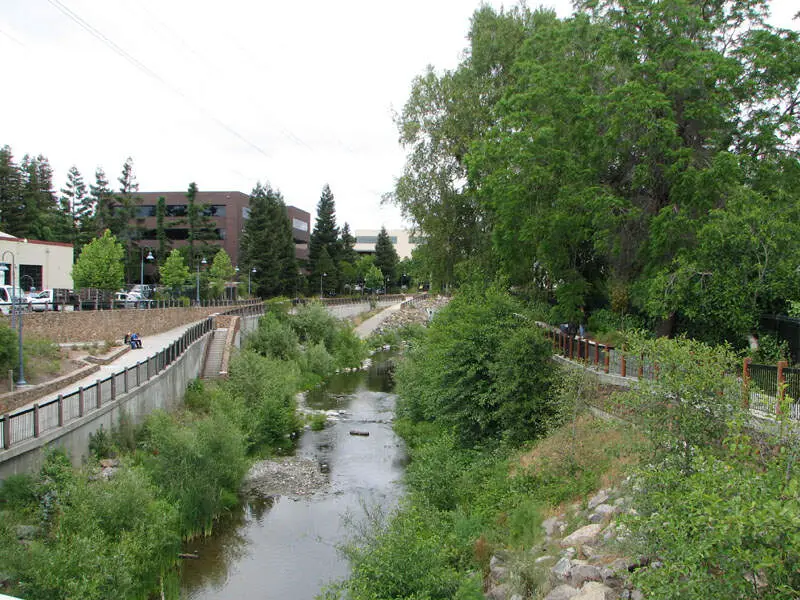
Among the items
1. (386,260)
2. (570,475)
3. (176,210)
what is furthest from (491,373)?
(386,260)

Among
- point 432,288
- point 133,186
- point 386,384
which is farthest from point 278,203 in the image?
point 432,288

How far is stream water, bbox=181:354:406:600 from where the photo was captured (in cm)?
1535

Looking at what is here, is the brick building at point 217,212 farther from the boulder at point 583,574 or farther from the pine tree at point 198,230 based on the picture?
the boulder at point 583,574

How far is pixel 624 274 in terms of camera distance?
2384cm

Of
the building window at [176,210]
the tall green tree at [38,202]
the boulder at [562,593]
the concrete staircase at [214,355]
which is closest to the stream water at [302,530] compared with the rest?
the boulder at [562,593]

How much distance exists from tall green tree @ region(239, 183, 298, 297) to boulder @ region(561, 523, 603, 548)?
5558cm

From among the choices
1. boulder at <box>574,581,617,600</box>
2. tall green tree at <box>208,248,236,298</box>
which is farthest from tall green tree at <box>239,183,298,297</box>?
boulder at <box>574,581,617,600</box>

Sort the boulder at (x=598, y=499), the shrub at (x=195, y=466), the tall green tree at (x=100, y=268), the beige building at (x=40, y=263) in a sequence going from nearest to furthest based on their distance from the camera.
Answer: the boulder at (x=598, y=499)
the shrub at (x=195, y=466)
the tall green tree at (x=100, y=268)
the beige building at (x=40, y=263)

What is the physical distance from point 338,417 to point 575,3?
2043cm

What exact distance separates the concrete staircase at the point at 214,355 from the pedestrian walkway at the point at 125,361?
2035mm

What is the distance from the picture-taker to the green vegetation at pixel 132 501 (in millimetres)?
12336

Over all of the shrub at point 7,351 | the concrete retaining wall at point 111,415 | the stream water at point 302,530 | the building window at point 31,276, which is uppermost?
the building window at point 31,276

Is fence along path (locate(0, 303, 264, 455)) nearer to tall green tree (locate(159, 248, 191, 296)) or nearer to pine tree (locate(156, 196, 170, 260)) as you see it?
tall green tree (locate(159, 248, 191, 296))

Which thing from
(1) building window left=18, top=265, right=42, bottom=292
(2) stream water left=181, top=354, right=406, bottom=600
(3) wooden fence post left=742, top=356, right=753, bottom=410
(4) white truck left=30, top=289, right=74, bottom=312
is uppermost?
(1) building window left=18, top=265, right=42, bottom=292
